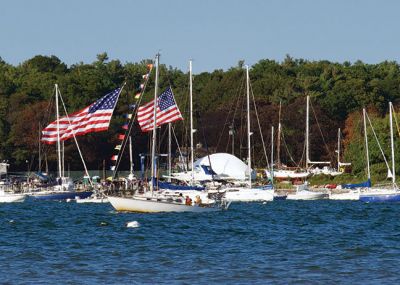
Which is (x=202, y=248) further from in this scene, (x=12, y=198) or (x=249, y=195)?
(x=12, y=198)

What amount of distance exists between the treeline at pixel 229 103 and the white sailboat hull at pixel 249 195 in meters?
22.0

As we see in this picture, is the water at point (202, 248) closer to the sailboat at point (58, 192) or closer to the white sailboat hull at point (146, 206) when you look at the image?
the white sailboat hull at point (146, 206)

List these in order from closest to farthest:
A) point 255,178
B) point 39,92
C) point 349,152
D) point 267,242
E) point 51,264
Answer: point 51,264, point 267,242, point 255,178, point 349,152, point 39,92

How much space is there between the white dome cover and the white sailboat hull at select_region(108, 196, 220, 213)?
39461mm

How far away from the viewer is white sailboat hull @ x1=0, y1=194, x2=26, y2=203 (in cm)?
9712

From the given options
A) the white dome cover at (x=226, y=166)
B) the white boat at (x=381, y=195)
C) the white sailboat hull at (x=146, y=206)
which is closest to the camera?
the white sailboat hull at (x=146, y=206)

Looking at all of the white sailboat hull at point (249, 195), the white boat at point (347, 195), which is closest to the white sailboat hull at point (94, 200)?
the white sailboat hull at point (249, 195)

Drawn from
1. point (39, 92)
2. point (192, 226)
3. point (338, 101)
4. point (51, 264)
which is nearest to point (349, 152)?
point (338, 101)

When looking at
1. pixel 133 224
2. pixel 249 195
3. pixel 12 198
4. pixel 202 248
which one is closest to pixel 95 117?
pixel 12 198

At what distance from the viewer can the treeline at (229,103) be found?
429 ft

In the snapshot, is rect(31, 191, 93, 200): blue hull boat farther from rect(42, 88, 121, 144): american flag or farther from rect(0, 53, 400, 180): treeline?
rect(0, 53, 400, 180): treeline

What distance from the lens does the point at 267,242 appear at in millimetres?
51062

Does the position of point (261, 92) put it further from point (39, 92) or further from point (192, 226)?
point (192, 226)

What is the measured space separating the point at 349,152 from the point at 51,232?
68617 mm
